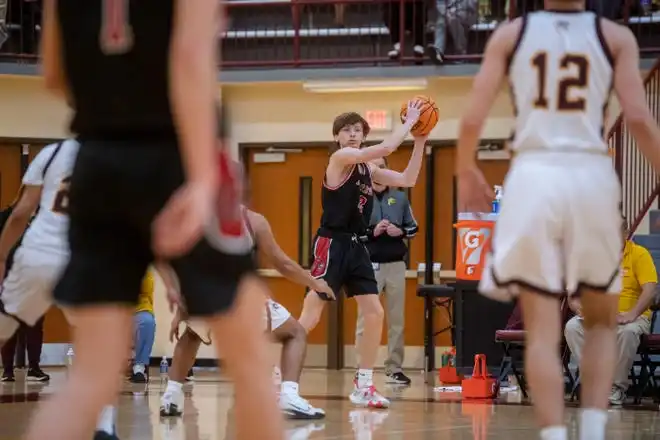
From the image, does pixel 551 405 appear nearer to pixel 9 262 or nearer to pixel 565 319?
pixel 9 262

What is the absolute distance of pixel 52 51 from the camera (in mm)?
2879

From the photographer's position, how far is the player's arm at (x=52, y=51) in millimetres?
2770

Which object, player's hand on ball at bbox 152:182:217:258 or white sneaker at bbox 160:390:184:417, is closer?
player's hand on ball at bbox 152:182:217:258

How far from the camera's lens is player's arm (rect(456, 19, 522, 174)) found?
4.27 metres

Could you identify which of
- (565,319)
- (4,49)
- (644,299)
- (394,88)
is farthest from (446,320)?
(4,49)

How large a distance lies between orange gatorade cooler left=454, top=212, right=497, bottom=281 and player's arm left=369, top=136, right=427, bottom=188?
238 centimetres

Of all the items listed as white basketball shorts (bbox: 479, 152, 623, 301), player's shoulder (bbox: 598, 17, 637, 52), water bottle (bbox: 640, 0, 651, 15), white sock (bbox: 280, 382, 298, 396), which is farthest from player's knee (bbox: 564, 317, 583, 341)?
water bottle (bbox: 640, 0, 651, 15)

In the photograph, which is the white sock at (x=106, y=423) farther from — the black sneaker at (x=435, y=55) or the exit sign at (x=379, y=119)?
the exit sign at (x=379, y=119)

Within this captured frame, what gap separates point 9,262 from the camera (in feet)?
18.4

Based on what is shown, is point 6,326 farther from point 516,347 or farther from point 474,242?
point 474,242

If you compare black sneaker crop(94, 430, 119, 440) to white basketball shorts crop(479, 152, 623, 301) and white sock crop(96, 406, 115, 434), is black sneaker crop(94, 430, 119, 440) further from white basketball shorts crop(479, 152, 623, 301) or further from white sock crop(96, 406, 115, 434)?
white basketball shorts crop(479, 152, 623, 301)

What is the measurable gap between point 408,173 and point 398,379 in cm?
436

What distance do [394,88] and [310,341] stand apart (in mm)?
3246

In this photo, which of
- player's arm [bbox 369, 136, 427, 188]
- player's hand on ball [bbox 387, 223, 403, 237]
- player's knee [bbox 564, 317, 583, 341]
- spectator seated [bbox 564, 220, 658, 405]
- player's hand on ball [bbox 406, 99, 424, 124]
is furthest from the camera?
player's hand on ball [bbox 387, 223, 403, 237]
